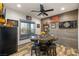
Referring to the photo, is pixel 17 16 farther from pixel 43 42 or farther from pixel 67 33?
pixel 67 33

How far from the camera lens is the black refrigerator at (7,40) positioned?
146cm

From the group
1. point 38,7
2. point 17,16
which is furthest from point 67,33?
point 17,16

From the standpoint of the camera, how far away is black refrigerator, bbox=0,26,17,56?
1461mm

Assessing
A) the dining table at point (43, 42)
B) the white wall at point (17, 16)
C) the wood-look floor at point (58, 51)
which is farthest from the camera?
the dining table at point (43, 42)

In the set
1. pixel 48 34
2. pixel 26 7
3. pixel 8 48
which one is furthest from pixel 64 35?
pixel 8 48

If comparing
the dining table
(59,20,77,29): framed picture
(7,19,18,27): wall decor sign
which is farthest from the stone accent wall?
(7,19,18,27): wall decor sign

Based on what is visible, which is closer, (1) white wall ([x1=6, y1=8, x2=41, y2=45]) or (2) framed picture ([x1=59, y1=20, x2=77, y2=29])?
(1) white wall ([x1=6, y1=8, x2=41, y2=45])

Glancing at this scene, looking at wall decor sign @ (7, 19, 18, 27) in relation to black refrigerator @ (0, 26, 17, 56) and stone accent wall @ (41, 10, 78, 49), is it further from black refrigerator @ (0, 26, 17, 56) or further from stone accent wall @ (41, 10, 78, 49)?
stone accent wall @ (41, 10, 78, 49)

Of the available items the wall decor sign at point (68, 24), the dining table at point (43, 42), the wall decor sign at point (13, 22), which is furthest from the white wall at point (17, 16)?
the wall decor sign at point (68, 24)

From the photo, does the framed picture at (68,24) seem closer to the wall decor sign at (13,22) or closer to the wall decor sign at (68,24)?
the wall decor sign at (68,24)

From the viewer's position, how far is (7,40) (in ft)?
5.04

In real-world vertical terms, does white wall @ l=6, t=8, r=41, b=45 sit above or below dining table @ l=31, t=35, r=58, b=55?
above

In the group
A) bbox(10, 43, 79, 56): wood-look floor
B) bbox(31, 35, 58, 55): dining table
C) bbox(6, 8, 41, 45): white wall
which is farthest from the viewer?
bbox(31, 35, 58, 55): dining table

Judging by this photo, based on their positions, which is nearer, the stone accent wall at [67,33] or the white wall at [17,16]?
the white wall at [17,16]
